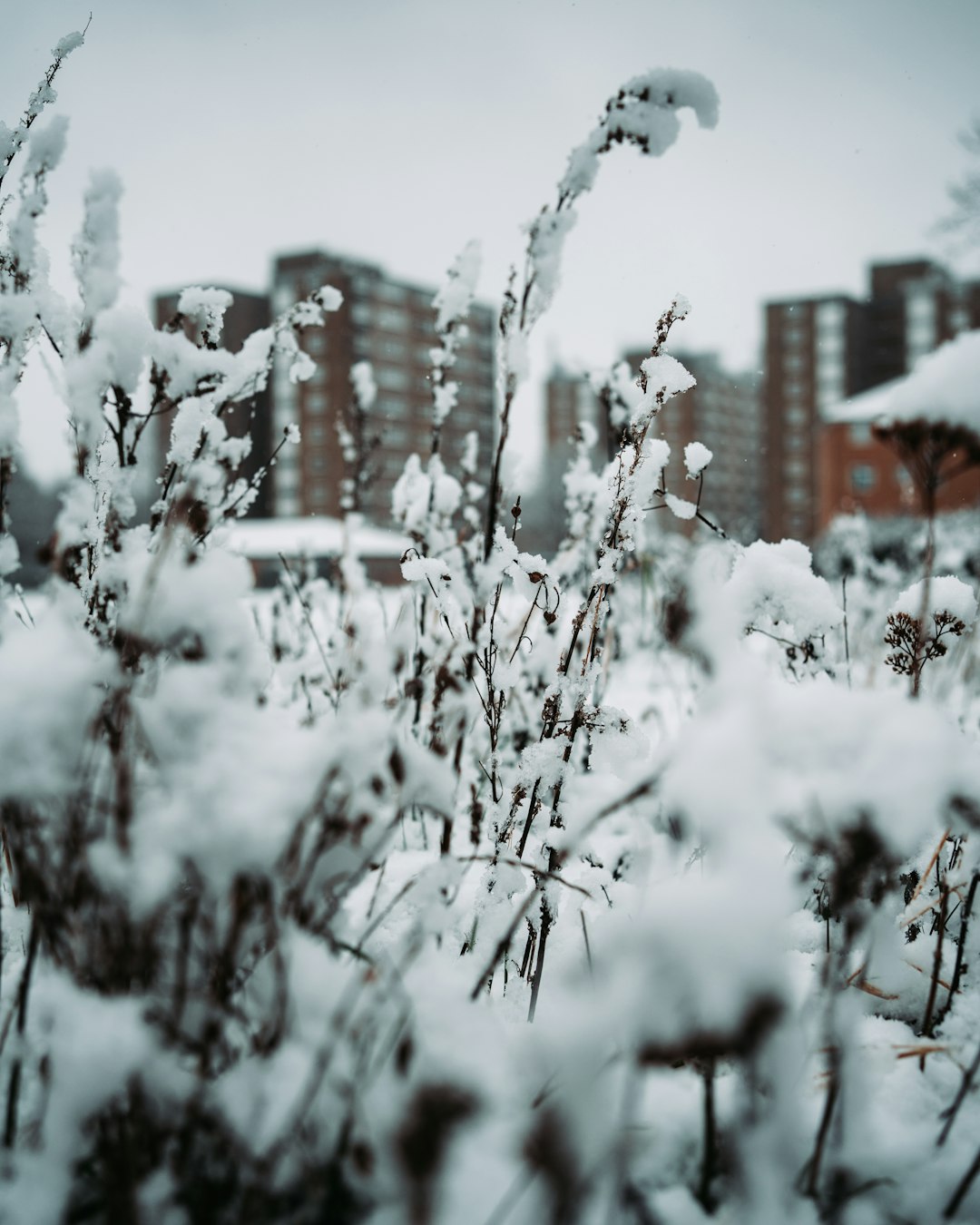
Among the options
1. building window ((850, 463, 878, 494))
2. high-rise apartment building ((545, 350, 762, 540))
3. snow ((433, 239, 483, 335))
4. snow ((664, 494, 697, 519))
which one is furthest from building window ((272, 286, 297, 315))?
snow ((664, 494, 697, 519))

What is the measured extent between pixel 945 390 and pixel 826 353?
187ft

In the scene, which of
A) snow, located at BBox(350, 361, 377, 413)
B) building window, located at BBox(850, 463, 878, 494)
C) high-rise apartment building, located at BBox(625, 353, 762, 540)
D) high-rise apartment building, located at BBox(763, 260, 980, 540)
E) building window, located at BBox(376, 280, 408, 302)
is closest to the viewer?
snow, located at BBox(350, 361, 377, 413)

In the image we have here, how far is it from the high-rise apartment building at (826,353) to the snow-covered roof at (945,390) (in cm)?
4955

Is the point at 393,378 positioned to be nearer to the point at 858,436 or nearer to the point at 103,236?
the point at 858,436

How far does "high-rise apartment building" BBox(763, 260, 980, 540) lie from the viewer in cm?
4866

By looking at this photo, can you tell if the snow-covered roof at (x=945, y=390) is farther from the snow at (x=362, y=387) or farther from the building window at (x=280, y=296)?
the building window at (x=280, y=296)

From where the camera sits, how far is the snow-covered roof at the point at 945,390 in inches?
38.3

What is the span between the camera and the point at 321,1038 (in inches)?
33.0

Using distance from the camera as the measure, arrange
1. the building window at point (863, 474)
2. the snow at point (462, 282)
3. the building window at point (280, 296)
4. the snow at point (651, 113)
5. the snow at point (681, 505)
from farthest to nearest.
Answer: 1. the building window at point (280, 296)
2. the building window at point (863, 474)
3. the snow at point (462, 282)
4. the snow at point (681, 505)
5. the snow at point (651, 113)

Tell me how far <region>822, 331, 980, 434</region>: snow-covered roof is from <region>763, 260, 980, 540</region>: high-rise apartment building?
4955cm

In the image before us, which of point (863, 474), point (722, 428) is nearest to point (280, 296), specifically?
point (863, 474)

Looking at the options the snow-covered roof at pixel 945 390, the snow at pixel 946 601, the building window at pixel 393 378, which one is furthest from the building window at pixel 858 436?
the snow-covered roof at pixel 945 390

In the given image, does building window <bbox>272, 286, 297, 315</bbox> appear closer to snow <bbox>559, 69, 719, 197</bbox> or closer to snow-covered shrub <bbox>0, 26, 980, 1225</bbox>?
snow <bbox>559, 69, 719, 197</bbox>

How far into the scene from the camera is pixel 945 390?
1.00m
